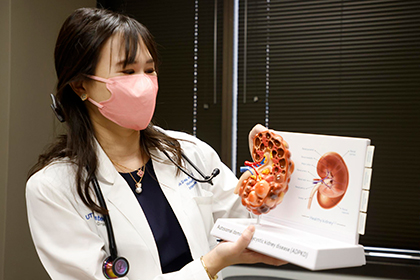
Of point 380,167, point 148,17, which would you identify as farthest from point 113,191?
point 148,17

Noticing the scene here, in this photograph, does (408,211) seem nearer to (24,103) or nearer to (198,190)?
(198,190)

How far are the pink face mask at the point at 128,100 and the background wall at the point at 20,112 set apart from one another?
4.19ft

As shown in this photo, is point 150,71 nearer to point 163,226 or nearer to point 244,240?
point 163,226

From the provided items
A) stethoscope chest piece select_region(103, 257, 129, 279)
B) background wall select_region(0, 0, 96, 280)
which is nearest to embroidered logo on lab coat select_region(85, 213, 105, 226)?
stethoscope chest piece select_region(103, 257, 129, 279)

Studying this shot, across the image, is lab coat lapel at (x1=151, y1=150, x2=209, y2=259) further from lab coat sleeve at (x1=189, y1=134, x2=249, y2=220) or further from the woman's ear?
the woman's ear

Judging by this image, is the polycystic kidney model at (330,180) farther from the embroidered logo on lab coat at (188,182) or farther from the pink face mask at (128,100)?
the pink face mask at (128,100)

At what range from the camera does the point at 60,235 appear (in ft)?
3.72

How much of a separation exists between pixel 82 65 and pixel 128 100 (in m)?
0.17

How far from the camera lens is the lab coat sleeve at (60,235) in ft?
3.64

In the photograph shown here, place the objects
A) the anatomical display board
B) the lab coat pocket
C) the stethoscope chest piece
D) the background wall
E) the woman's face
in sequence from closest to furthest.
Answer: the anatomical display board
the stethoscope chest piece
the woman's face
the lab coat pocket
the background wall

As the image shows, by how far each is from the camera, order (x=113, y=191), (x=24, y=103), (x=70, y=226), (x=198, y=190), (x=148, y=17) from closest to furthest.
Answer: (x=70, y=226), (x=113, y=191), (x=198, y=190), (x=24, y=103), (x=148, y=17)

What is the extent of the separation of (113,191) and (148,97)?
31 cm

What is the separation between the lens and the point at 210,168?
4.87 ft

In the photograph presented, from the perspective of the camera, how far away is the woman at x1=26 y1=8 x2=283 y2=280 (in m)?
1.13
